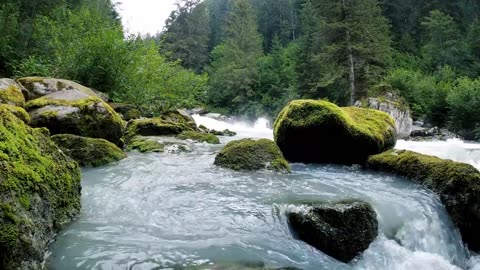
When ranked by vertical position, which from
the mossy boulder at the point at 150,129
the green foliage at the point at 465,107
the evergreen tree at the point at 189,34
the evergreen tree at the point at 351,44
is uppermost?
the evergreen tree at the point at 189,34

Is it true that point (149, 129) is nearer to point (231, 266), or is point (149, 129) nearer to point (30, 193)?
point (30, 193)

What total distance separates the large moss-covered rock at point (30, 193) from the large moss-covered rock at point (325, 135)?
494 centimetres

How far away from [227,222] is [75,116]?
5607mm

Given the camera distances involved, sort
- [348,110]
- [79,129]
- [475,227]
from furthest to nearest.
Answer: [348,110]
[79,129]
[475,227]

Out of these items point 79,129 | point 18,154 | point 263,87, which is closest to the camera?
point 18,154

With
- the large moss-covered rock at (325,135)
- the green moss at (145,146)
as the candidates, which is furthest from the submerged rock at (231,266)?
the green moss at (145,146)

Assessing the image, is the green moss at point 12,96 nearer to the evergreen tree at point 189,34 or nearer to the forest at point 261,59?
the forest at point 261,59

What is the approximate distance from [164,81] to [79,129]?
854 centimetres

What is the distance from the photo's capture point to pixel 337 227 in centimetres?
426

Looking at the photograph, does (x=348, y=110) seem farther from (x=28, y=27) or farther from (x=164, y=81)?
(x=28, y=27)

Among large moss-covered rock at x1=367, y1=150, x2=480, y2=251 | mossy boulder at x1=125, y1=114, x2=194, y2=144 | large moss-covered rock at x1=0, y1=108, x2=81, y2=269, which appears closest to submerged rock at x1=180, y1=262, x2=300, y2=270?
large moss-covered rock at x1=0, y1=108, x2=81, y2=269

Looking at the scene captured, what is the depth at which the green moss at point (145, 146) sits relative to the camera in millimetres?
9484

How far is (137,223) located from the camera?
14.6 ft

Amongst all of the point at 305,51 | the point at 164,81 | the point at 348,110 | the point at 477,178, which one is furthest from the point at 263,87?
the point at 477,178
